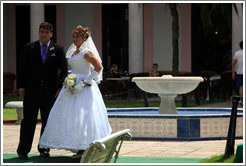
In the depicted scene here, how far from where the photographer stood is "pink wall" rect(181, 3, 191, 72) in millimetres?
23812

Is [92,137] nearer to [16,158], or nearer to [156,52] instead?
[16,158]

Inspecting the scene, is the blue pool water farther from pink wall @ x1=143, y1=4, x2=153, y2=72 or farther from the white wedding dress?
pink wall @ x1=143, y1=4, x2=153, y2=72

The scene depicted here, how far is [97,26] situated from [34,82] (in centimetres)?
1711

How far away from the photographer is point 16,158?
7.68m

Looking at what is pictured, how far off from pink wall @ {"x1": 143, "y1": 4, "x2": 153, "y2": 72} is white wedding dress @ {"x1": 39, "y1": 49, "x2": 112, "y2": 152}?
16439 millimetres

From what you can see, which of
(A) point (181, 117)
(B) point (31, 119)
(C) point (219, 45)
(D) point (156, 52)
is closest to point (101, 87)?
(D) point (156, 52)

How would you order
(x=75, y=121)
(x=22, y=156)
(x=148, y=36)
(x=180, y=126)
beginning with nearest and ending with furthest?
(x=75, y=121) → (x=22, y=156) → (x=180, y=126) → (x=148, y=36)

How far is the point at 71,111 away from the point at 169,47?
16686 mm

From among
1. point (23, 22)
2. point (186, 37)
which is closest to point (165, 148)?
point (186, 37)

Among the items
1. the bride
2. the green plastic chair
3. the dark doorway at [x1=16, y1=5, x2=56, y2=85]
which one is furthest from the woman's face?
the dark doorway at [x1=16, y1=5, x2=56, y2=85]

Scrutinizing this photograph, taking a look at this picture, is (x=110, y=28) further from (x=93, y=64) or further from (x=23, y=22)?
(x=93, y=64)

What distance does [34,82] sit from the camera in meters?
7.67

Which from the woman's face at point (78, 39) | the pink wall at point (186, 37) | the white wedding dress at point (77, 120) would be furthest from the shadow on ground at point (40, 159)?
the pink wall at point (186, 37)

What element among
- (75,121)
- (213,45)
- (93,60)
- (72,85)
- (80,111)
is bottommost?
(75,121)
